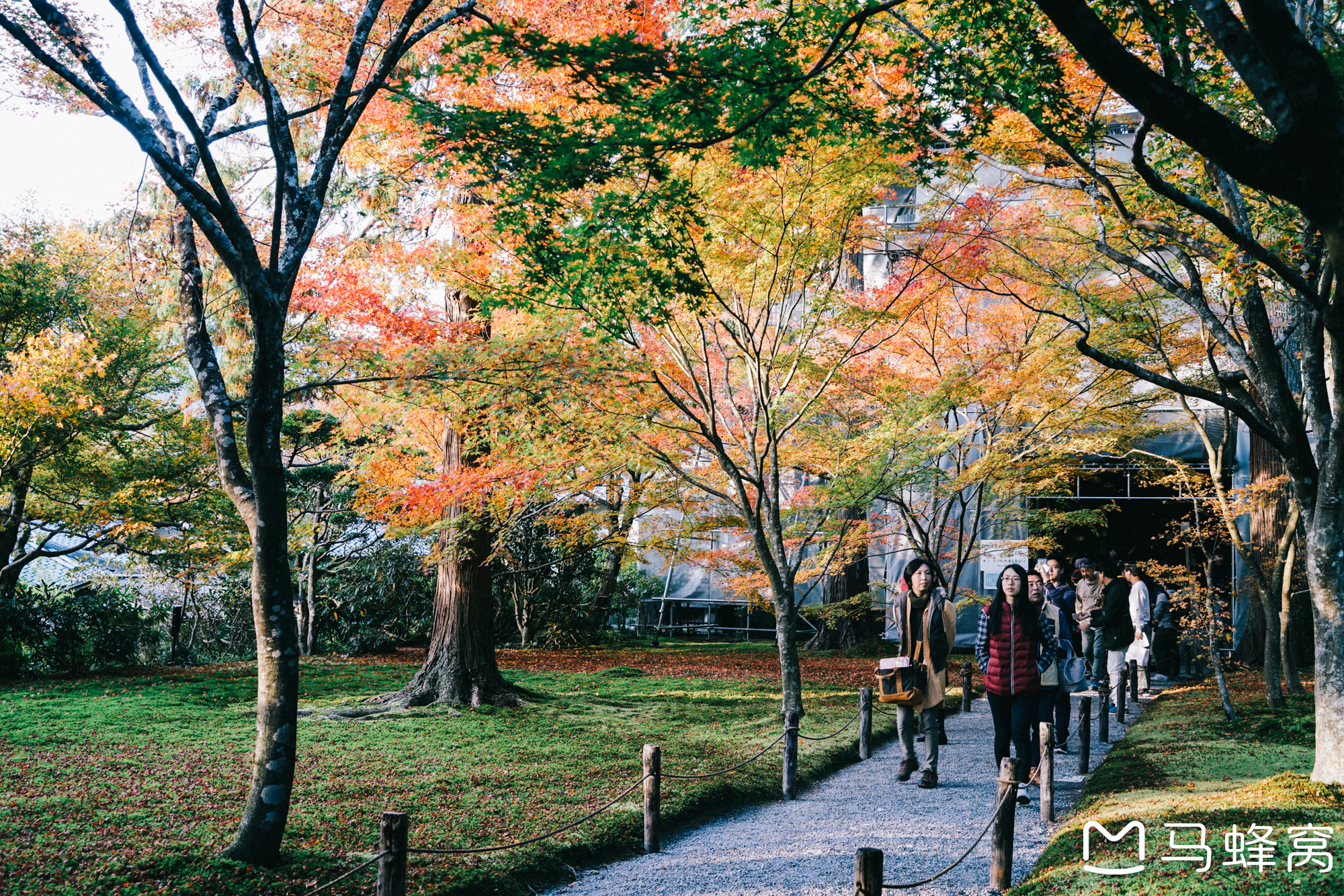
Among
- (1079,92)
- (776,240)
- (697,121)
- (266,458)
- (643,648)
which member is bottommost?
(643,648)

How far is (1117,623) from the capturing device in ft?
38.2

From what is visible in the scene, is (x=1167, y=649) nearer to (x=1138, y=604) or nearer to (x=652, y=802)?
(x=1138, y=604)

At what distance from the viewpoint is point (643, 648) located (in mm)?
23047

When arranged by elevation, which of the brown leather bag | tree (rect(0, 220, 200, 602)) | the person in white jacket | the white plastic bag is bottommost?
the white plastic bag

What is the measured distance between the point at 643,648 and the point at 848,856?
682 inches

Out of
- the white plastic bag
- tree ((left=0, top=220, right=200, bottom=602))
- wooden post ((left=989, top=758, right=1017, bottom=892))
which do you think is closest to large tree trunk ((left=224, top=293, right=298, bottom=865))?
wooden post ((left=989, top=758, right=1017, bottom=892))

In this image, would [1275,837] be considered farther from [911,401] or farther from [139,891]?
[911,401]

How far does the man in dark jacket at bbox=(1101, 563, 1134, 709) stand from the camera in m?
11.5

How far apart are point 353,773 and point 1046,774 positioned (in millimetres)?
6033

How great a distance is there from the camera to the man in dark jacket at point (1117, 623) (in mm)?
11523

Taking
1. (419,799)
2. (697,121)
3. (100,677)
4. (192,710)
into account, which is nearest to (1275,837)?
(697,121)

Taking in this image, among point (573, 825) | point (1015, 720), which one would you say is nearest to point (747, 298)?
point (1015, 720)

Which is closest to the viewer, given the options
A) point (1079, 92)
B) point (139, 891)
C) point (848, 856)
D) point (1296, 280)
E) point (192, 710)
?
point (139, 891)

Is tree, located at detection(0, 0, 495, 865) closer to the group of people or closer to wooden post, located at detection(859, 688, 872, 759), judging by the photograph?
the group of people
